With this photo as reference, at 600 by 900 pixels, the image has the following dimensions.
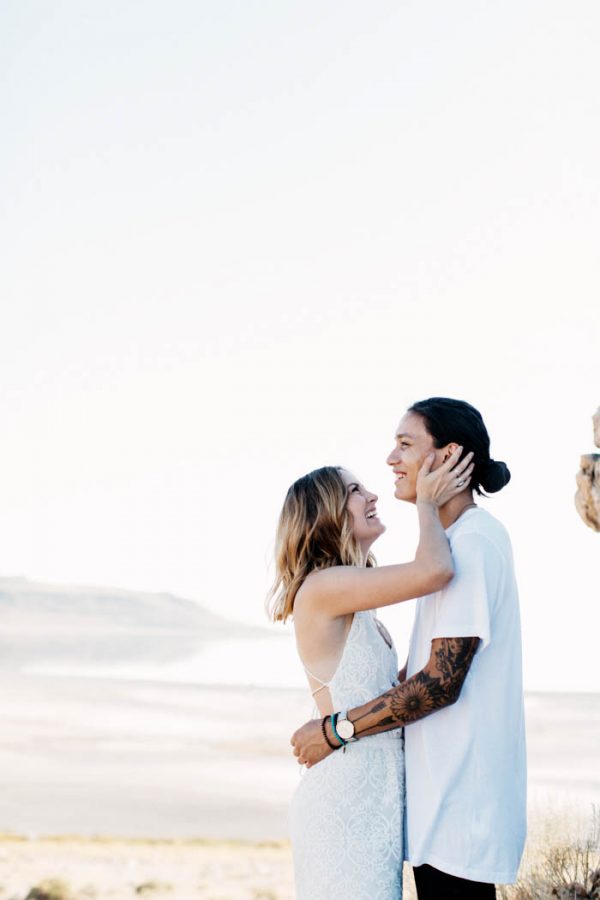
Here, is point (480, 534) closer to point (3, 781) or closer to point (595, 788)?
point (595, 788)

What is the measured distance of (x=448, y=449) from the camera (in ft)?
10.1

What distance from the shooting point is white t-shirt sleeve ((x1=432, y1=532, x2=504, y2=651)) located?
2783 mm

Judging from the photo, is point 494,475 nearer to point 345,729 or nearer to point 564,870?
point 345,729

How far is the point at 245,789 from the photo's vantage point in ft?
54.3

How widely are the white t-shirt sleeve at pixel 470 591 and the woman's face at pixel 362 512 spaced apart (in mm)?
435

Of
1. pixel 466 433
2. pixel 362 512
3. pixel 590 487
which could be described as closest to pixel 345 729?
pixel 362 512

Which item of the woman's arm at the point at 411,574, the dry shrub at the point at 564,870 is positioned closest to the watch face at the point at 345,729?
the woman's arm at the point at 411,574

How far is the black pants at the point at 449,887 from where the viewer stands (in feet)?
9.03

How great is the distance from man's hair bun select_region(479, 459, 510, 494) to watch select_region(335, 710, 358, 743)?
2.66ft

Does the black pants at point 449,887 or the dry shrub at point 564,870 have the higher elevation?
the black pants at point 449,887

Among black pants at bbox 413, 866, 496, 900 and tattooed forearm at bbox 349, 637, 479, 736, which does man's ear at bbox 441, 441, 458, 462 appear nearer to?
tattooed forearm at bbox 349, 637, 479, 736

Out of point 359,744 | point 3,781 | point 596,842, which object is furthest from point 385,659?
point 3,781

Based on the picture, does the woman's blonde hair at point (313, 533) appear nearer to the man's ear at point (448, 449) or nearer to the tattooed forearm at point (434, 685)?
the man's ear at point (448, 449)

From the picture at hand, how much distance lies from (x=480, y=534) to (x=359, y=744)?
27.7 inches
